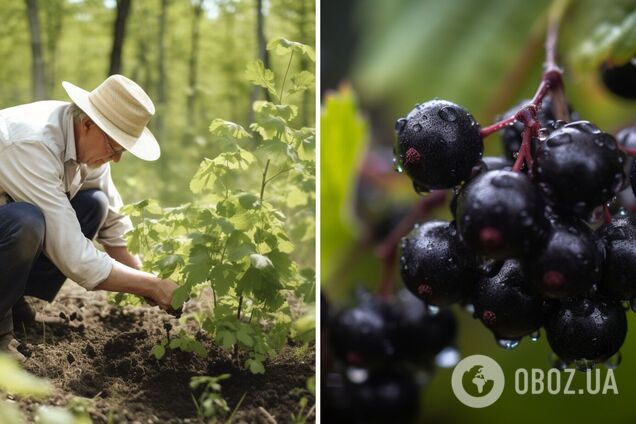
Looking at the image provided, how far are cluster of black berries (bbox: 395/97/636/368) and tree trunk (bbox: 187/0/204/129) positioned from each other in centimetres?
60

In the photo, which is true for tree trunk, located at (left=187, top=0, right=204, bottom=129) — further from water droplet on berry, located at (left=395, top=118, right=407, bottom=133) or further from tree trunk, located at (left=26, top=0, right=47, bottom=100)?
water droplet on berry, located at (left=395, top=118, right=407, bottom=133)

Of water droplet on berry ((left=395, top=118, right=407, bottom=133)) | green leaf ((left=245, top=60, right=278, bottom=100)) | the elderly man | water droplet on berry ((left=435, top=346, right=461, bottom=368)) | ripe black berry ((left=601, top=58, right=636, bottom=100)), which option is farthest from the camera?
green leaf ((left=245, top=60, right=278, bottom=100))

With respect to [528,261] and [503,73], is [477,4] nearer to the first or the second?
[503,73]

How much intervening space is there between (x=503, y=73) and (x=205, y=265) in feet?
1.91

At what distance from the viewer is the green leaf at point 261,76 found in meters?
1.25

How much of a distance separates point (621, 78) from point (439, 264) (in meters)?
0.40

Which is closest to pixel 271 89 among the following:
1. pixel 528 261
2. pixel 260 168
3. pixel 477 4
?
pixel 260 168

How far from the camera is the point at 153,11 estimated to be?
1285 millimetres

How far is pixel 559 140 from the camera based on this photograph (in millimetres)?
671

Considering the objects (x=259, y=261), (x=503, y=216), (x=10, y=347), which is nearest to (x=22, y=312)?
(x=10, y=347)

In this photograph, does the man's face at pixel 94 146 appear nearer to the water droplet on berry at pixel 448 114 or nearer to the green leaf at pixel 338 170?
the green leaf at pixel 338 170

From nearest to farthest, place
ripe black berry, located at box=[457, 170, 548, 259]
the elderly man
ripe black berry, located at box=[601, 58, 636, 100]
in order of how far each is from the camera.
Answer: ripe black berry, located at box=[457, 170, 548, 259] → ripe black berry, located at box=[601, 58, 636, 100] → the elderly man

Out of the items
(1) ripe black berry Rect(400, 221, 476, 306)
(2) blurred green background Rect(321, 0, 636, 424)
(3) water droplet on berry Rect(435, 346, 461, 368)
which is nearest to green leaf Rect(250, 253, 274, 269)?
(2) blurred green background Rect(321, 0, 636, 424)

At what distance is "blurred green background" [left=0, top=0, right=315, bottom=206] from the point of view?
4.09 ft
